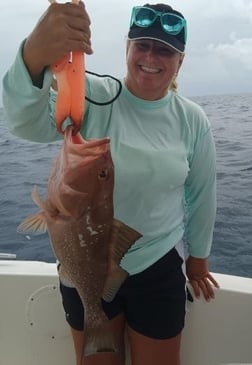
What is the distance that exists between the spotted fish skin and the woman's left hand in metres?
1.00

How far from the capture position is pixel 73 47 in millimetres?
1552

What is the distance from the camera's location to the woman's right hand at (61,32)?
1.54 metres

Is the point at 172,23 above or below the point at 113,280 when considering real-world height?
Result: above

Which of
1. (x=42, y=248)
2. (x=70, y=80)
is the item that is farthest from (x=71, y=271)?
(x=42, y=248)

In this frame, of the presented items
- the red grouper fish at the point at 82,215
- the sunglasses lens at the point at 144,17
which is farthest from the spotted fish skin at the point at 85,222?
the sunglasses lens at the point at 144,17

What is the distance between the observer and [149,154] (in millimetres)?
2209

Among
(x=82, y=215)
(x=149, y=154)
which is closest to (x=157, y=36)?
(x=149, y=154)

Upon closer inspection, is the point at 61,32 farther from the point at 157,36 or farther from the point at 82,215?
the point at 157,36

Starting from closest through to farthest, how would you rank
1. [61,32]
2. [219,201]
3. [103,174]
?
[61,32] → [103,174] → [219,201]

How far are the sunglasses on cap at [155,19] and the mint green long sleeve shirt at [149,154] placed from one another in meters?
0.32

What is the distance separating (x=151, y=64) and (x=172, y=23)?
25 cm

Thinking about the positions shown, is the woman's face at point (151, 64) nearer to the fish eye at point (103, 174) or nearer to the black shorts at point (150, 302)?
the fish eye at point (103, 174)

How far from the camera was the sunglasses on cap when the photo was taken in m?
2.22

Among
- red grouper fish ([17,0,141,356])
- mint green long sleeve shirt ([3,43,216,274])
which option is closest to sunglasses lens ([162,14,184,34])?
mint green long sleeve shirt ([3,43,216,274])
